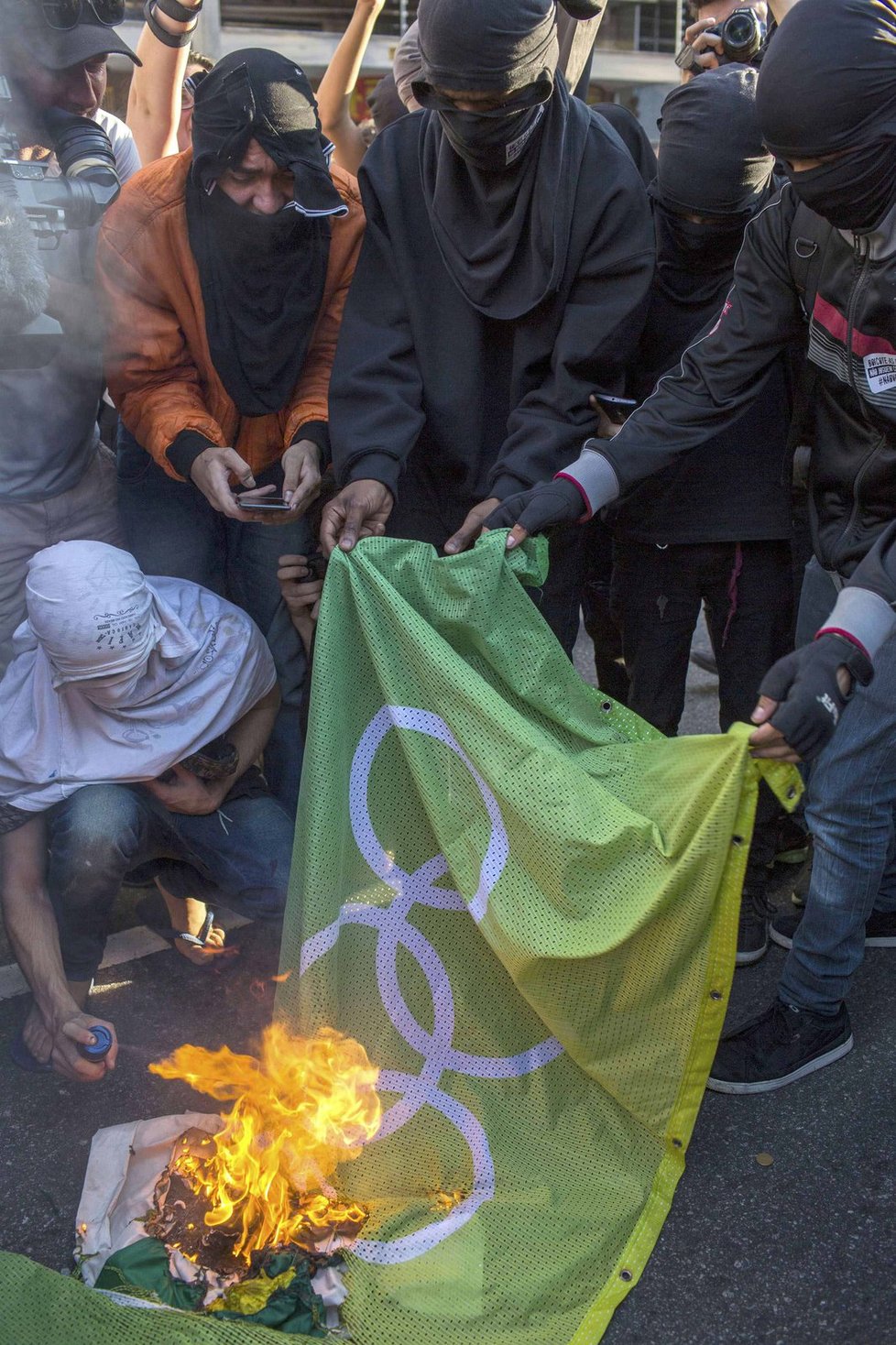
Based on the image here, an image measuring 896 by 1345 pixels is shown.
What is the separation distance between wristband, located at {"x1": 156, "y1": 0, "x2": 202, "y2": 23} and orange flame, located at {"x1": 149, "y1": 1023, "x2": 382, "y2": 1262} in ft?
9.41

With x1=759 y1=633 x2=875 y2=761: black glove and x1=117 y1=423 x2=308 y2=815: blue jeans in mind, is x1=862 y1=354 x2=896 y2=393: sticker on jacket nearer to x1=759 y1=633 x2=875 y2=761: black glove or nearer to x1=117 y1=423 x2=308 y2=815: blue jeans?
x1=759 y1=633 x2=875 y2=761: black glove

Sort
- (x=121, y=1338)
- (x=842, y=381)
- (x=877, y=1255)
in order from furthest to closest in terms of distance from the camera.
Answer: (x=842, y=381) < (x=877, y=1255) < (x=121, y=1338)

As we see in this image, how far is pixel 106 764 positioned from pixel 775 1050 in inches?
65.1

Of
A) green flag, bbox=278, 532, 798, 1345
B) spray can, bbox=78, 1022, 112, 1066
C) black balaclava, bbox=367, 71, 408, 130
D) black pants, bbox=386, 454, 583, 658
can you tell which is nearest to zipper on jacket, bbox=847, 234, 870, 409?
green flag, bbox=278, 532, 798, 1345

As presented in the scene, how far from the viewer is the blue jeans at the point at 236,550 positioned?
3145 millimetres

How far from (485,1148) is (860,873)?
3.18 ft

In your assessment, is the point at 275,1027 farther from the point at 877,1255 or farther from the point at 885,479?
the point at 885,479

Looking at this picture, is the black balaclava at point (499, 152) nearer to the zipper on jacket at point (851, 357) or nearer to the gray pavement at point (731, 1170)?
the zipper on jacket at point (851, 357)

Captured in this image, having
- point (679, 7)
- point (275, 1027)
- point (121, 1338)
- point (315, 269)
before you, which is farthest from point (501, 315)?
point (679, 7)

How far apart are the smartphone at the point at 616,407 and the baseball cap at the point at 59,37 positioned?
4.90 ft

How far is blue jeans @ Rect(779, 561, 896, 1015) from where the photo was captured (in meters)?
2.42

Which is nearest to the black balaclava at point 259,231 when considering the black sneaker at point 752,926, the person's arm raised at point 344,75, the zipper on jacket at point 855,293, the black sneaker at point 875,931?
the zipper on jacket at point 855,293

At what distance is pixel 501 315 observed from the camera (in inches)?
109

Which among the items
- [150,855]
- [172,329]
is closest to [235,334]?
[172,329]
